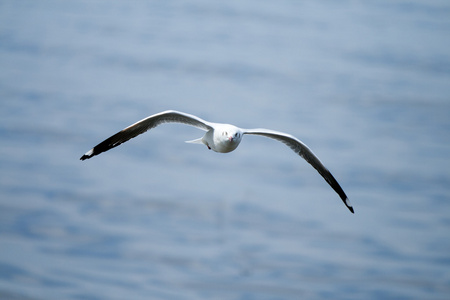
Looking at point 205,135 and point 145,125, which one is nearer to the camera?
point 205,135

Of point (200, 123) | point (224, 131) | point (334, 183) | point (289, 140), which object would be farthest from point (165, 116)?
point (334, 183)

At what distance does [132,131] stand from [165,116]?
1.06 feet

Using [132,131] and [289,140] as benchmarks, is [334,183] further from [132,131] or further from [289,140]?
[132,131]

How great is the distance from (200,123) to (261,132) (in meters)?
0.52

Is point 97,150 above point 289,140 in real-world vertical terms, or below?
below

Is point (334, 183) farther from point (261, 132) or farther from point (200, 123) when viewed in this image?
point (200, 123)

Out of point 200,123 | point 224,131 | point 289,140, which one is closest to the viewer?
point 224,131

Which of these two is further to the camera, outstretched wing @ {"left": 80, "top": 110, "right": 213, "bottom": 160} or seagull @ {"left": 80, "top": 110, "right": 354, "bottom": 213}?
outstretched wing @ {"left": 80, "top": 110, "right": 213, "bottom": 160}

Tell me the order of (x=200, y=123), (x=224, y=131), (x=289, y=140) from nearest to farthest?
1. (x=224, y=131)
2. (x=200, y=123)
3. (x=289, y=140)

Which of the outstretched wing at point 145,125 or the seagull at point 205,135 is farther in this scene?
the outstretched wing at point 145,125

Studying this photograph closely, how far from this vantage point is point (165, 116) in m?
5.99

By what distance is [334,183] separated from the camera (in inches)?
273

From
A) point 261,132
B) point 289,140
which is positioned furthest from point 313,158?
point 261,132

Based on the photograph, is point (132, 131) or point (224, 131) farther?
point (132, 131)
